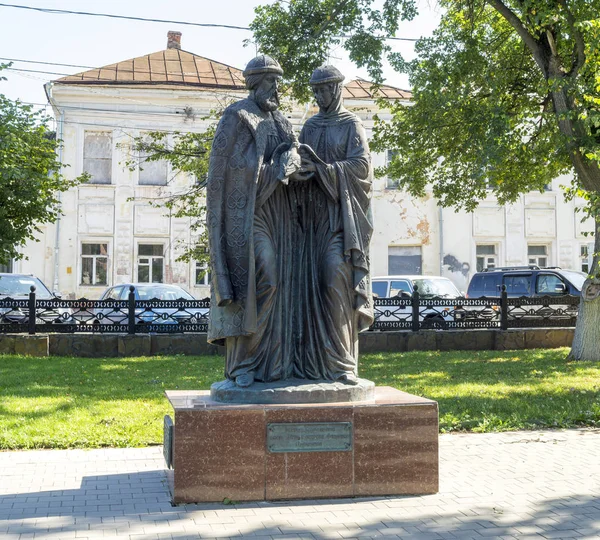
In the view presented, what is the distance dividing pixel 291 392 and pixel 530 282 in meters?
16.9

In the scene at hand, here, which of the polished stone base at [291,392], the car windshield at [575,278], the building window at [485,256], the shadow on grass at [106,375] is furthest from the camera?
the building window at [485,256]

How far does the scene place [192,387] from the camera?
11492mm

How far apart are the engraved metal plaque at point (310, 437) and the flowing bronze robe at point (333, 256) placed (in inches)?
17.6

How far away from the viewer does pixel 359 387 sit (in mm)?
5668

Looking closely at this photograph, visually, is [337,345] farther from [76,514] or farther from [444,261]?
[444,261]

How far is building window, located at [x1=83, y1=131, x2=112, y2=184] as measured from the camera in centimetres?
3052

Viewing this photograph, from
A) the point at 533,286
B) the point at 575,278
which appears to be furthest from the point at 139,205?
the point at 575,278

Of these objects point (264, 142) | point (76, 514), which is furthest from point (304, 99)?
point (76, 514)

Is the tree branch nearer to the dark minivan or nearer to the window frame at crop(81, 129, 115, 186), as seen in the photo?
the dark minivan

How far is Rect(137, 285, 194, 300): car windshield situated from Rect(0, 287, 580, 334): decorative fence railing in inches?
82.9

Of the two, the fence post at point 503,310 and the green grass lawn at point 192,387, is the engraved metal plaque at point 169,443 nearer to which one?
the green grass lawn at point 192,387

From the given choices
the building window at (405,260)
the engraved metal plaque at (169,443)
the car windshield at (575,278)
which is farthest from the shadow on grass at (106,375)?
the building window at (405,260)

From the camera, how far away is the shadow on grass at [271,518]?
4.71 meters

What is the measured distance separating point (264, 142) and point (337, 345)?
1508 mm
